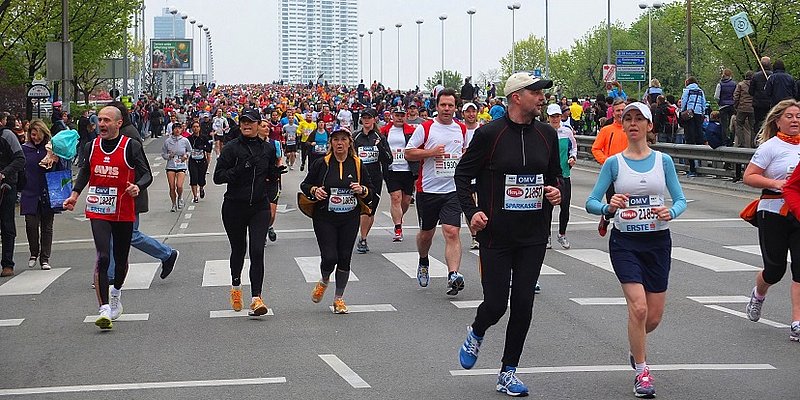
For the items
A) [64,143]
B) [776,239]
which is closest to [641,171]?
[776,239]

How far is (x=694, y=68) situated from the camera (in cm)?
11112

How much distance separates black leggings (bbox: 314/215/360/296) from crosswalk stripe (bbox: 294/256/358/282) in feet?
7.42

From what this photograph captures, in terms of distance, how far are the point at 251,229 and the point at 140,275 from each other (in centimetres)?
387

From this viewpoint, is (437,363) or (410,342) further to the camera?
(410,342)

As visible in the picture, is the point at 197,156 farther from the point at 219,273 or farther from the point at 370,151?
the point at 219,273

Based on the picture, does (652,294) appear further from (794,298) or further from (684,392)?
(794,298)

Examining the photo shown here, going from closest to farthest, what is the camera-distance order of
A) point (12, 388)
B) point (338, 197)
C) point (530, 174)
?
point (530, 174) < point (12, 388) < point (338, 197)

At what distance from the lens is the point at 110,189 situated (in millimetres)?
10555

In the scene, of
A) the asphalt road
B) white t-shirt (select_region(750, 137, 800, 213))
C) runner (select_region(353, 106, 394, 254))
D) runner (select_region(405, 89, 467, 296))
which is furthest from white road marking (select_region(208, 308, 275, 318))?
white t-shirt (select_region(750, 137, 800, 213))

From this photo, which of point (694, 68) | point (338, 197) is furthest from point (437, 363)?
point (694, 68)

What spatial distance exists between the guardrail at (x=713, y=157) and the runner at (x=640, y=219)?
666 inches

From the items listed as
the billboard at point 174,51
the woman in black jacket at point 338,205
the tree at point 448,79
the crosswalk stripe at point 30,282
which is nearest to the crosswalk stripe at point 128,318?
the woman in black jacket at point 338,205

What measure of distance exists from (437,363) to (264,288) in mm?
4660

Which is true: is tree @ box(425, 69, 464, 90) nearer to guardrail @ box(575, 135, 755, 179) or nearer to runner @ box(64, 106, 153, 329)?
guardrail @ box(575, 135, 755, 179)
